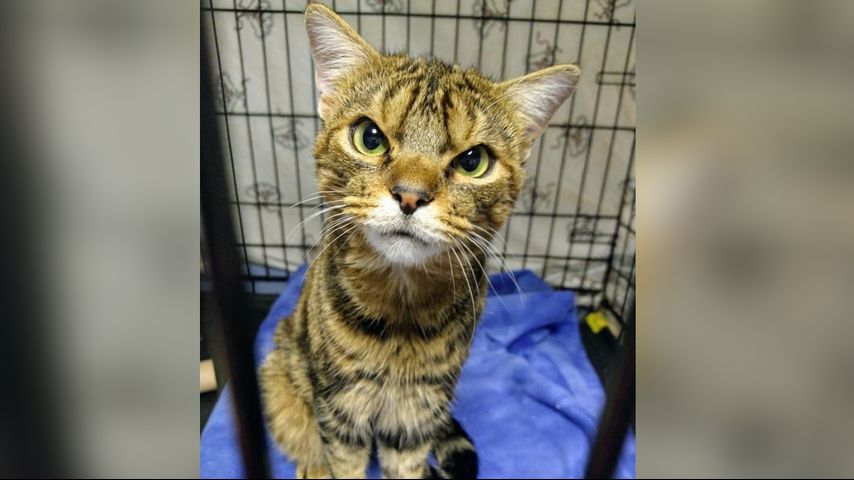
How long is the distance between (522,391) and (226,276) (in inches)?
38.9

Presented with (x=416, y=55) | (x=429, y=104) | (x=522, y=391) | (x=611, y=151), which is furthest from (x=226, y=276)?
(x=522, y=391)

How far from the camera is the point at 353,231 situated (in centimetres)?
79

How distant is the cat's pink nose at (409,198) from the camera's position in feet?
2.21

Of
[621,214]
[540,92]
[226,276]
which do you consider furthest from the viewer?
[621,214]

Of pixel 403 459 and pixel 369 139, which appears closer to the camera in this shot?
pixel 369 139

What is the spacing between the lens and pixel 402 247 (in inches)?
28.3

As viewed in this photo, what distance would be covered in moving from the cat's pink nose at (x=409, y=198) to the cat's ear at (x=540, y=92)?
0.28m

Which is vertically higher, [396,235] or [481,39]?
[481,39]

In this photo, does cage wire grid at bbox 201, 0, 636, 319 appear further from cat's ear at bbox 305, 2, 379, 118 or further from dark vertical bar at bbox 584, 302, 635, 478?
dark vertical bar at bbox 584, 302, 635, 478

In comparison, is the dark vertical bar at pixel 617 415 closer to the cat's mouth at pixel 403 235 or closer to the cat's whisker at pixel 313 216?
the cat's mouth at pixel 403 235

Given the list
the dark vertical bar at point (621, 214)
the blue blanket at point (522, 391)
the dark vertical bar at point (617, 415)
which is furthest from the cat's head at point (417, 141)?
the blue blanket at point (522, 391)

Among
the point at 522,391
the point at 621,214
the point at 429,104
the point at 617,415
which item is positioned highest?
the point at 429,104
